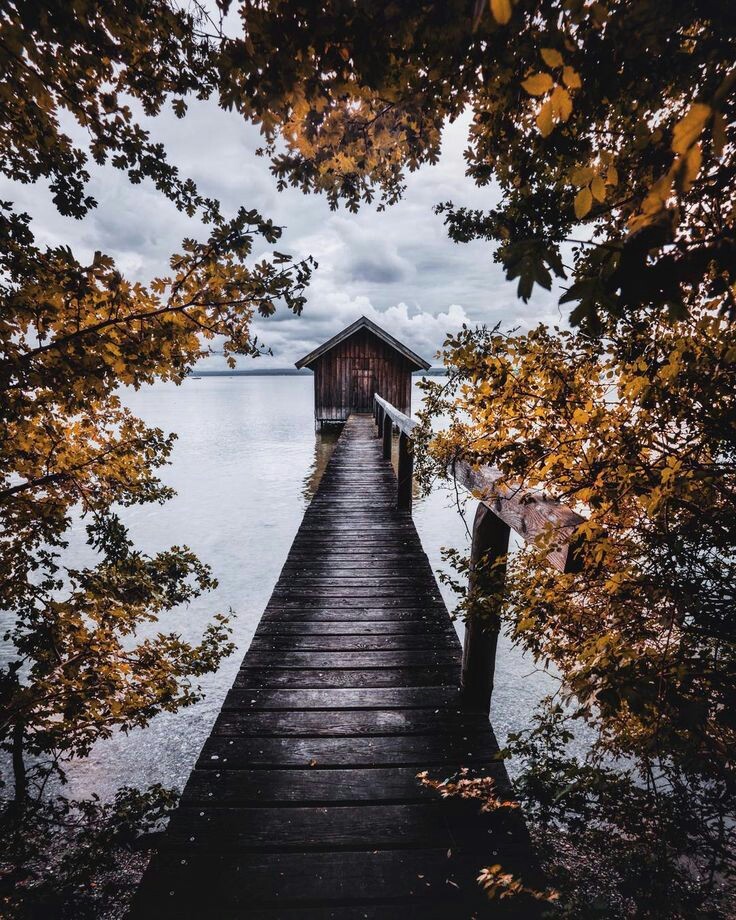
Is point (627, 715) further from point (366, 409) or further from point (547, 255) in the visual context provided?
point (366, 409)

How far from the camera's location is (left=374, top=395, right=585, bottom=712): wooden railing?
177cm

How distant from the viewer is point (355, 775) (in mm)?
2260

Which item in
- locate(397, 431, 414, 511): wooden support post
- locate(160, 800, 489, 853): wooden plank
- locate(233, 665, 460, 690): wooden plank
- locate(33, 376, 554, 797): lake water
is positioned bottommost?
locate(33, 376, 554, 797): lake water

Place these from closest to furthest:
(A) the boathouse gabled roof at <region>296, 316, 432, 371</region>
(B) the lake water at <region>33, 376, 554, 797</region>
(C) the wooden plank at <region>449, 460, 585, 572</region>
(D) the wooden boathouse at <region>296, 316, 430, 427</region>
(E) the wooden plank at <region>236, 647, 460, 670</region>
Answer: (C) the wooden plank at <region>449, 460, 585, 572</region>, (E) the wooden plank at <region>236, 647, 460, 670</region>, (B) the lake water at <region>33, 376, 554, 797</region>, (A) the boathouse gabled roof at <region>296, 316, 432, 371</region>, (D) the wooden boathouse at <region>296, 316, 430, 427</region>

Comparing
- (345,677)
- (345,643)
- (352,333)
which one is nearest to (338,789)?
(345,677)

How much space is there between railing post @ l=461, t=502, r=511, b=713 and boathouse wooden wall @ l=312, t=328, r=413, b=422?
765 inches

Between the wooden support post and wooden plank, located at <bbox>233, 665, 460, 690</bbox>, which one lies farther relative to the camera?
the wooden support post

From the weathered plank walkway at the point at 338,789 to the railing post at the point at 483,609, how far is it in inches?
6.6

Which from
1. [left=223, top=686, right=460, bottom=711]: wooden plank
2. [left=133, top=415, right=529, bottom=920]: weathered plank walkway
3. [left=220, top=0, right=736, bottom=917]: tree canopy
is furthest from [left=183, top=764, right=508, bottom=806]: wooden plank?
[left=220, top=0, right=736, bottom=917]: tree canopy

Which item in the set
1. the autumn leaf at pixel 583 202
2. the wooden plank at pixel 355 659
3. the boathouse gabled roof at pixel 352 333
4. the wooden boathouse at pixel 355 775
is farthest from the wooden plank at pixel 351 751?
the boathouse gabled roof at pixel 352 333

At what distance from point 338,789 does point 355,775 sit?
4.7 inches

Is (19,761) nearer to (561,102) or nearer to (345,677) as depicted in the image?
(345,677)

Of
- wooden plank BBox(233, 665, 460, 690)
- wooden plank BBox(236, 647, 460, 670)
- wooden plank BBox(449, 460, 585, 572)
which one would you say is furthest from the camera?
wooden plank BBox(236, 647, 460, 670)

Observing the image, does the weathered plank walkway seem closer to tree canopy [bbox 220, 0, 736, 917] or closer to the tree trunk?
tree canopy [bbox 220, 0, 736, 917]
